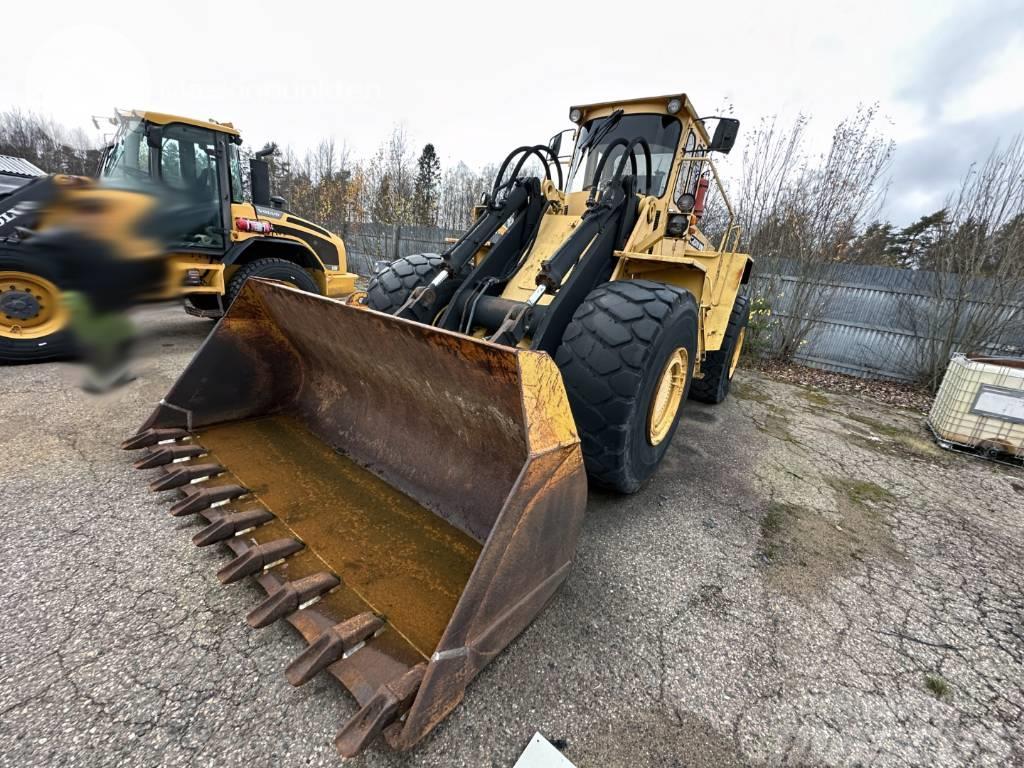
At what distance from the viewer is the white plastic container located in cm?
433

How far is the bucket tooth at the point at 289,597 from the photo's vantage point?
1.50 meters

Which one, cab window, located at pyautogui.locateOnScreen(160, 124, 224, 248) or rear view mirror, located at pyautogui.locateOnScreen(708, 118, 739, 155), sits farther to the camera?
cab window, located at pyautogui.locateOnScreen(160, 124, 224, 248)

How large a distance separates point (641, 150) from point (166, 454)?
381 centimetres

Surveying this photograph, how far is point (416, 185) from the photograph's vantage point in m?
20.3

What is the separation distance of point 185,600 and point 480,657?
129 centimetres

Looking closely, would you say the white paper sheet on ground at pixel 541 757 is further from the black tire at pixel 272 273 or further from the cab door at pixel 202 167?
the cab door at pixel 202 167

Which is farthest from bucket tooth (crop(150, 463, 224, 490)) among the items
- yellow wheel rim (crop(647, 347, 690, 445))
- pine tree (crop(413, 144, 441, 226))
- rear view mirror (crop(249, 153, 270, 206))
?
pine tree (crop(413, 144, 441, 226))

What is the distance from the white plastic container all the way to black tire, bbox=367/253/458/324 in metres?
5.44

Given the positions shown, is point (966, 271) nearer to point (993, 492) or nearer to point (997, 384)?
point (997, 384)

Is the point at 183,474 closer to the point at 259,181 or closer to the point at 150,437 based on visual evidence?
the point at 150,437

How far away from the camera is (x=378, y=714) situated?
1.20 m

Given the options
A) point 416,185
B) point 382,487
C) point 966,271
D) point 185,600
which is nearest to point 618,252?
point 382,487

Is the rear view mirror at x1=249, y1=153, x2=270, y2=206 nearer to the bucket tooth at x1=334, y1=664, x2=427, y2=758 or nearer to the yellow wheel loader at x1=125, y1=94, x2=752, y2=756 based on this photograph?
the yellow wheel loader at x1=125, y1=94, x2=752, y2=756

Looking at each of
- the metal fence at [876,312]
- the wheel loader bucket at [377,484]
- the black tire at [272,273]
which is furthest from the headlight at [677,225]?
the metal fence at [876,312]
